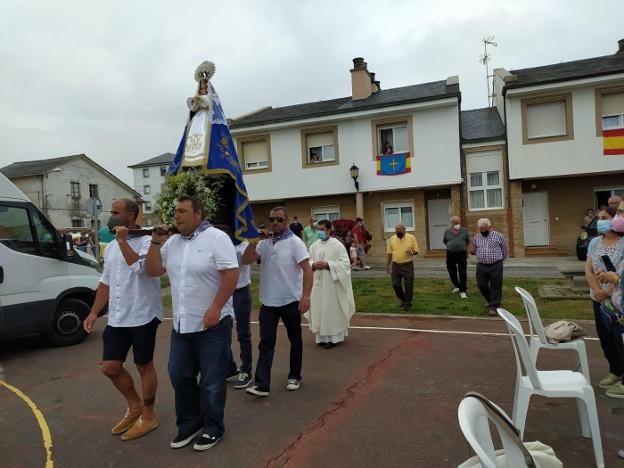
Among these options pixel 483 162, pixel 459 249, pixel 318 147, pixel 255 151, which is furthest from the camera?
pixel 255 151

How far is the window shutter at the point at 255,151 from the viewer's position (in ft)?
69.7

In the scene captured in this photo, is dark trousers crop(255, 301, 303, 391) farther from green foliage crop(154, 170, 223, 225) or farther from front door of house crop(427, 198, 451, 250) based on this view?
front door of house crop(427, 198, 451, 250)

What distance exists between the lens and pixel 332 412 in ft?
14.5

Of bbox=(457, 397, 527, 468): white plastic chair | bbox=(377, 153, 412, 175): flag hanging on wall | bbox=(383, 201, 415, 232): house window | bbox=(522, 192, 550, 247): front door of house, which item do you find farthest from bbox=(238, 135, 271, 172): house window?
bbox=(457, 397, 527, 468): white plastic chair

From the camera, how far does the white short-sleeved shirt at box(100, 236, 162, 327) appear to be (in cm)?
386

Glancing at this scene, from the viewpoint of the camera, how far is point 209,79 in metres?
4.67

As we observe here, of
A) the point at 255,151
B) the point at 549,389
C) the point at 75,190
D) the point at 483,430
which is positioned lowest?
the point at 549,389

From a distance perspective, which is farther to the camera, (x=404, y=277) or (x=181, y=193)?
(x=404, y=277)

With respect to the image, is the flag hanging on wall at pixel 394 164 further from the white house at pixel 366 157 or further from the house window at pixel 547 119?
the house window at pixel 547 119

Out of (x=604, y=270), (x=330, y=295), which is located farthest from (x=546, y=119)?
(x=604, y=270)

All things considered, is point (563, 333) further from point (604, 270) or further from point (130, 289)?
point (130, 289)

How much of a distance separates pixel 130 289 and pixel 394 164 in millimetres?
16079

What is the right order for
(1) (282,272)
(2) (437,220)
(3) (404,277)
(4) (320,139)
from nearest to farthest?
1. (1) (282,272)
2. (3) (404,277)
3. (2) (437,220)
4. (4) (320,139)

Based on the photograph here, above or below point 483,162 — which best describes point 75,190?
above
